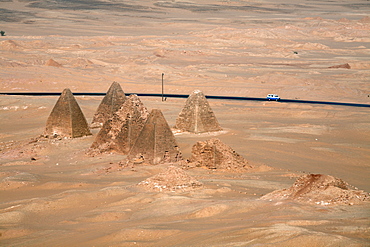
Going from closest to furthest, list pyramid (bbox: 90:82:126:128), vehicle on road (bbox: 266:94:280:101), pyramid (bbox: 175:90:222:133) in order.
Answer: pyramid (bbox: 175:90:222:133) → pyramid (bbox: 90:82:126:128) → vehicle on road (bbox: 266:94:280:101)

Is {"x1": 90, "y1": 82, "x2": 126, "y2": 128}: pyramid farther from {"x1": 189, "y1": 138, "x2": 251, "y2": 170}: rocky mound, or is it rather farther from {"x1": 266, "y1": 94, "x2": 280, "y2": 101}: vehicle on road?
{"x1": 266, "y1": 94, "x2": 280, "y2": 101}: vehicle on road

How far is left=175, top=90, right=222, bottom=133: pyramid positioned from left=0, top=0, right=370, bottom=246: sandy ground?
0.76 m

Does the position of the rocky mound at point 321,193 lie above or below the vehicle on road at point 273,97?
below

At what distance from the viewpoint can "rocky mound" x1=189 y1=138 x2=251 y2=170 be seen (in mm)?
19609

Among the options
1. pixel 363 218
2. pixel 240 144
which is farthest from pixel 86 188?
pixel 240 144

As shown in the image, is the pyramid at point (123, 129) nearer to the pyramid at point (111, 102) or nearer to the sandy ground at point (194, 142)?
the sandy ground at point (194, 142)

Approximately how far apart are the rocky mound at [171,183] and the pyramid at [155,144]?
12.5 ft

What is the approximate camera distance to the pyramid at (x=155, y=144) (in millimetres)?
20062

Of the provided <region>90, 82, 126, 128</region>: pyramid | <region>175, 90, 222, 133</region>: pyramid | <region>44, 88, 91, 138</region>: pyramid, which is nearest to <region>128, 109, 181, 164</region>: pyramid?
<region>44, 88, 91, 138</region>: pyramid

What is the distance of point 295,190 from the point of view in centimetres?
1301

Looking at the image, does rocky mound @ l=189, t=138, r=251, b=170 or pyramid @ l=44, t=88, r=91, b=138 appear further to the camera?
pyramid @ l=44, t=88, r=91, b=138

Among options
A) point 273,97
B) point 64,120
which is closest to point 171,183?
point 64,120

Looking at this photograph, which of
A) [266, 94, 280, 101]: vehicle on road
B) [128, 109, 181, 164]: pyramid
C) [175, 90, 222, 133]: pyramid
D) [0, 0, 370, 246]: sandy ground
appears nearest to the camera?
[0, 0, 370, 246]: sandy ground

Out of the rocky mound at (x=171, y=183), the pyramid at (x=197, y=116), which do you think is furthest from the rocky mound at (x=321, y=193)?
the pyramid at (x=197, y=116)
